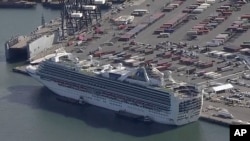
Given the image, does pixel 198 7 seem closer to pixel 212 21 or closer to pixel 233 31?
pixel 212 21

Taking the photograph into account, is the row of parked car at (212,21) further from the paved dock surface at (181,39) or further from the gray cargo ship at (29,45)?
the gray cargo ship at (29,45)

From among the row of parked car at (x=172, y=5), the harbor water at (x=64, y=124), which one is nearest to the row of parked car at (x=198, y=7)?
the row of parked car at (x=172, y=5)

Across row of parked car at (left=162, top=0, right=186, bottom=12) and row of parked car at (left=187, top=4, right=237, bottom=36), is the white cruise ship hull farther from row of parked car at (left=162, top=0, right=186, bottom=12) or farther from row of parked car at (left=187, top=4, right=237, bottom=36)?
row of parked car at (left=162, top=0, right=186, bottom=12)

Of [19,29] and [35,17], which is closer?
[19,29]

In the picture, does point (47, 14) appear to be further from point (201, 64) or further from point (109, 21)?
point (201, 64)

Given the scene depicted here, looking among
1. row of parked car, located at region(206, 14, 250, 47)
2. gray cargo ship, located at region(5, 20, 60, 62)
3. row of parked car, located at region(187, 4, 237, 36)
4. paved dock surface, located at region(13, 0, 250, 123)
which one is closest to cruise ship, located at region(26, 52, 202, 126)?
paved dock surface, located at region(13, 0, 250, 123)

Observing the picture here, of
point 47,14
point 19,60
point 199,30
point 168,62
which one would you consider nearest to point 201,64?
point 168,62
